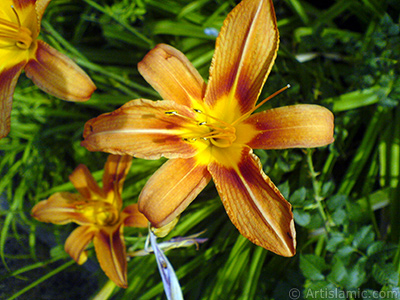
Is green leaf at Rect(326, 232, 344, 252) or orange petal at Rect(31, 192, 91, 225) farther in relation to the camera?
orange petal at Rect(31, 192, 91, 225)

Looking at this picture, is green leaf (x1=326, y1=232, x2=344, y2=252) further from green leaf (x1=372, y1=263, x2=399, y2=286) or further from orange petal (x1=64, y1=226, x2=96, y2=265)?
orange petal (x1=64, y1=226, x2=96, y2=265)

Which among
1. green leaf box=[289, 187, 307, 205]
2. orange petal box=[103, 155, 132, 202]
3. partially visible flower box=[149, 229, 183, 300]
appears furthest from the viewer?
orange petal box=[103, 155, 132, 202]

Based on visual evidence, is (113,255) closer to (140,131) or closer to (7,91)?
(140,131)

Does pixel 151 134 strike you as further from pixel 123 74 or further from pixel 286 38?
pixel 286 38

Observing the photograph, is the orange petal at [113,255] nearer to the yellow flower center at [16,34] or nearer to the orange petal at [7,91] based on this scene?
the orange petal at [7,91]

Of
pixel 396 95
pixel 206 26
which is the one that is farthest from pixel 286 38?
pixel 396 95

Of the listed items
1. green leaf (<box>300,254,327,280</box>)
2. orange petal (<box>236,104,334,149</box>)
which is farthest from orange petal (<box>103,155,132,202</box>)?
green leaf (<box>300,254,327,280</box>)
